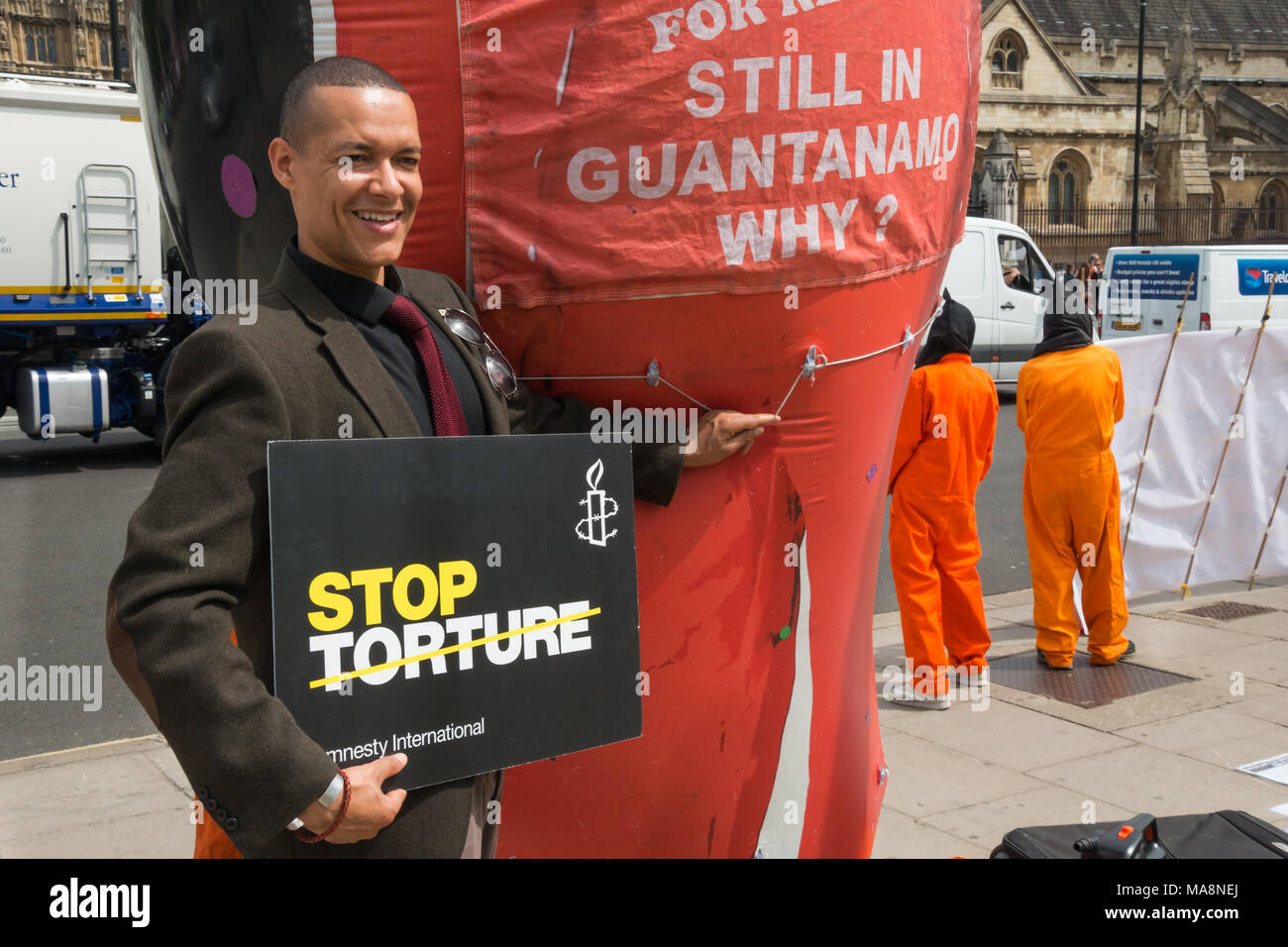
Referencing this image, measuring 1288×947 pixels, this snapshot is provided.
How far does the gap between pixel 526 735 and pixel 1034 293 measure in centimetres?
1610

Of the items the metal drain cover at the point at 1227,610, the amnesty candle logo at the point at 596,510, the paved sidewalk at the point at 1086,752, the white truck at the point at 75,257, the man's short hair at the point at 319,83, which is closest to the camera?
the man's short hair at the point at 319,83

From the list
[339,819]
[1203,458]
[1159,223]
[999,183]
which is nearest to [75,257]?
[1203,458]

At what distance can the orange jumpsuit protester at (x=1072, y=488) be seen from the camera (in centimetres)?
617

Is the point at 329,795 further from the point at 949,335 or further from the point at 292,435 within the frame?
the point at 949,335

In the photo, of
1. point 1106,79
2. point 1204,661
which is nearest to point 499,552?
point 1204,661

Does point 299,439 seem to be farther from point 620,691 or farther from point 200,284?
point 200,284

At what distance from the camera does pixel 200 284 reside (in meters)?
2.85

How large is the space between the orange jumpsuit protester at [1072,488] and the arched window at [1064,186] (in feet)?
171

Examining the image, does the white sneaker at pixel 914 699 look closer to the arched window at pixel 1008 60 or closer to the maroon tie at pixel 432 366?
the maroon tie at pixel 432 366

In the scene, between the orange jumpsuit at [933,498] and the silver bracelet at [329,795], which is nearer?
the silver bracelet at [329,795]

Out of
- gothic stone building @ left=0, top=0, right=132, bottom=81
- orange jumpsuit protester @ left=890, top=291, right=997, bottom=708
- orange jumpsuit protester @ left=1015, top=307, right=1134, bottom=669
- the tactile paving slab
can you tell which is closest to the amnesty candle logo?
orange jumpsuit protester @ left=890, top=291, right=997, bottom=708

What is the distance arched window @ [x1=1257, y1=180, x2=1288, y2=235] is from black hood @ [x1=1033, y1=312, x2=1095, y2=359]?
184 ft

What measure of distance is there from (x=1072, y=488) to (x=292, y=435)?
4973mm
